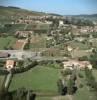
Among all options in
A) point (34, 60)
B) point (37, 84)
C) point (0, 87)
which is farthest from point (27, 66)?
point (0, 87)

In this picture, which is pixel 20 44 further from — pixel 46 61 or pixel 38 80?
pixel 38 80

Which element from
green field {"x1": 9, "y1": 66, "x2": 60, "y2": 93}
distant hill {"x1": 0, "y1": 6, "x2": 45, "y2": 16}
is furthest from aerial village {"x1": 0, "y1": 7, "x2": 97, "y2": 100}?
distant hill {"x1": 0, "y1": 6, "x2": 45, "y2": 16}

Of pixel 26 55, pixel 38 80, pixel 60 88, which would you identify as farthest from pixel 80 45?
pixel 60 88

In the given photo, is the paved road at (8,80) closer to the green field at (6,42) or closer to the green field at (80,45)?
the green field at (6,42)

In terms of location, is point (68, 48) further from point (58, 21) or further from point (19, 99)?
point (58, 21)

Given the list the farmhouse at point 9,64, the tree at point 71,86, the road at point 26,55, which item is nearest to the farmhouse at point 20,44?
the road at point 26,55

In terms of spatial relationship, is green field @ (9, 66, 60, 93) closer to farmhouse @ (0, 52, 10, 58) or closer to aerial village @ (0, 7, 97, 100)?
aerial village @ (0, 7, 97, 100)
